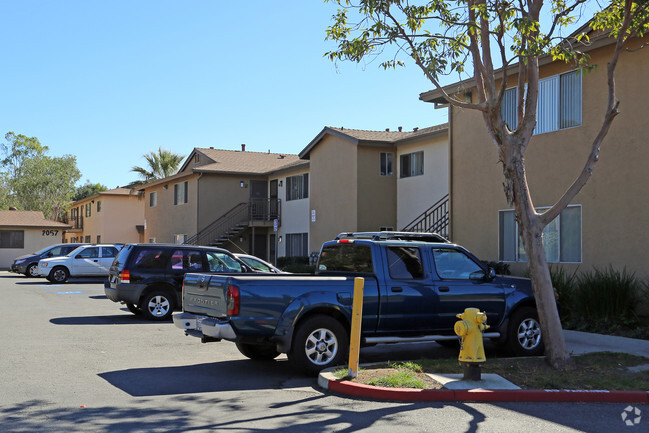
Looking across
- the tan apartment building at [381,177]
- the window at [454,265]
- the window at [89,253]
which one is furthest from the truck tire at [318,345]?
the window at [89,253]

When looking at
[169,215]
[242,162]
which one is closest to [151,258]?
[242,162]

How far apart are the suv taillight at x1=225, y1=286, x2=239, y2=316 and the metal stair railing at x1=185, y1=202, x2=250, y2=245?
2698 cm

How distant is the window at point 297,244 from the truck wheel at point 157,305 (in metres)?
15.4

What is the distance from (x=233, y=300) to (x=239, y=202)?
90.4 feet

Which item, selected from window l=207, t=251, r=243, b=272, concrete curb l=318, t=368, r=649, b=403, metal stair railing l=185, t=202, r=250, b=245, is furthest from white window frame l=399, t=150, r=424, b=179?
concrete curb l=318, t=368, r=649, b=403

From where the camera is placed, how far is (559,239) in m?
15.0

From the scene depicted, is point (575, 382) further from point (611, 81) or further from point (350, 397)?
point (611, 81)

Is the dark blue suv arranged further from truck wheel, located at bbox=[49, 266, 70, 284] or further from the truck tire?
the truck tire

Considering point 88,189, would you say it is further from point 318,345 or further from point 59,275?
point 318,345

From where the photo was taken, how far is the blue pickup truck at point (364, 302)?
8602 mm

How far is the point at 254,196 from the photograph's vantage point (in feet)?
118

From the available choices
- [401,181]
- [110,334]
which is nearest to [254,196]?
[401,181]

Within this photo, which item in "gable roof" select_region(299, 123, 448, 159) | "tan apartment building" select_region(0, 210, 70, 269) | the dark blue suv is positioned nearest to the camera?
"gable roof" select_region(299, 123, 448, 159)

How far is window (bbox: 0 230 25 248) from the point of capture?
4875 centimetres
